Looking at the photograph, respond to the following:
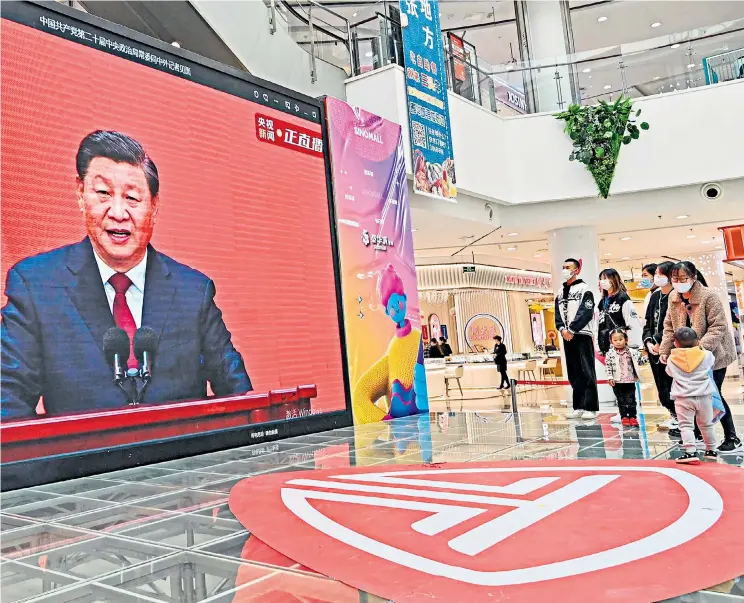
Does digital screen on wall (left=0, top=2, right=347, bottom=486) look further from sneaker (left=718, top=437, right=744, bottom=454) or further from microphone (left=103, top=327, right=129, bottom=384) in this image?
sneaker (left=718, top=437, right=744, bottom=454)

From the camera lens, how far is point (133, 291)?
5.36 m

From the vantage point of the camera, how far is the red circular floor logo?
2053 millimetres

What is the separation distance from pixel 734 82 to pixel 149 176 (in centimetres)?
910

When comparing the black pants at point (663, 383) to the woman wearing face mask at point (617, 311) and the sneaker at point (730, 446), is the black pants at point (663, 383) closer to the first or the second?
the woman wearing face mask at point (617, 311)

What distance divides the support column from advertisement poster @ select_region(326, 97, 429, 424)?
11.8 ft

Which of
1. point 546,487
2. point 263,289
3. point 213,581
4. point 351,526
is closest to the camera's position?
point 213,581

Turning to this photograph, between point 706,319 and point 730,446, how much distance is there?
0.80 m

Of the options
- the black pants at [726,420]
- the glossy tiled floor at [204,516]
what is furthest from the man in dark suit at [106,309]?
the black pants at [726,420]

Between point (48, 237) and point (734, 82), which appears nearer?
point (48, 237)

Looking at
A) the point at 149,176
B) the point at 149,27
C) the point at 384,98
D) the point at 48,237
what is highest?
the point at 149,27

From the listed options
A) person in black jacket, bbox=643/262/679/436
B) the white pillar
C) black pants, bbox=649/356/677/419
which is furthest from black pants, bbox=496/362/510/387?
black pants, bbox=649/356/677/419

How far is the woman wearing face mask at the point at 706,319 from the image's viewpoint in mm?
4109

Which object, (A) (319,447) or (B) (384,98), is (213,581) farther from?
(B) (384,98)

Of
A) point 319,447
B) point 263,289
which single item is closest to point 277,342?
point 263,289
